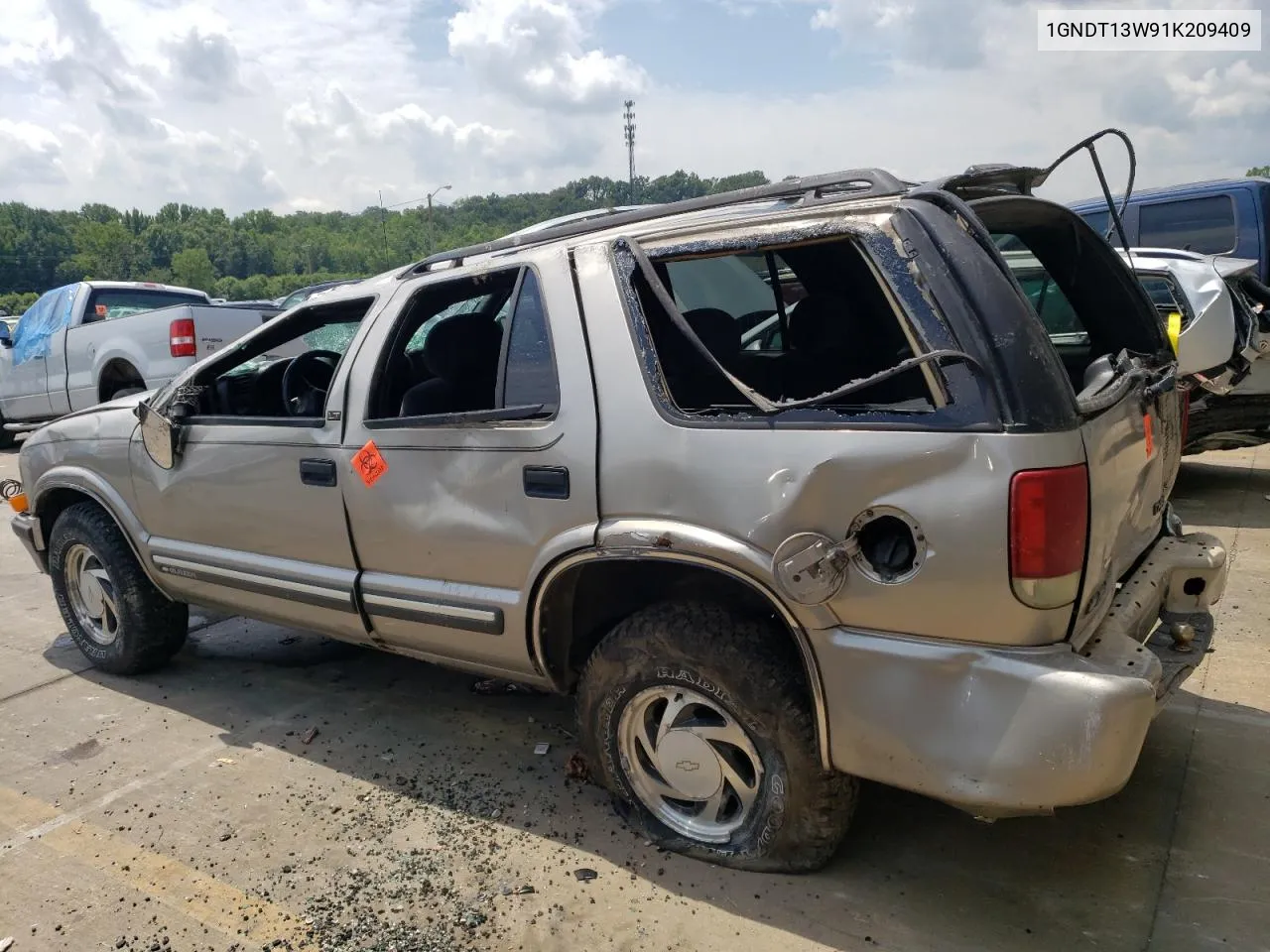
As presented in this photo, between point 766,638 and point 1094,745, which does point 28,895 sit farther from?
point 1094,745

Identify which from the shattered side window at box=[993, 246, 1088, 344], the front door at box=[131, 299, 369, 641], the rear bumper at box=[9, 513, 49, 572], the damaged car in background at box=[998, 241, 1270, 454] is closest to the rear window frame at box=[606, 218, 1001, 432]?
the front door at box=[131, 299, 369, 641]

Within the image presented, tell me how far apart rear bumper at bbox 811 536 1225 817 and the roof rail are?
47.2 inches

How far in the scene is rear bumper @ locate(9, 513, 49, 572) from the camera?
456 cm

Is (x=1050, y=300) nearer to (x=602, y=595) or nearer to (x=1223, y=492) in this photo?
(x=602, y=595)

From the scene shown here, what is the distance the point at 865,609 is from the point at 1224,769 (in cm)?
179

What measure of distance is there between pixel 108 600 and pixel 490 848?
102 inches

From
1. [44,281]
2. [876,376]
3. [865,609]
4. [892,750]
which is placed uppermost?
[44,281]

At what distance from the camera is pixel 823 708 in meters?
2.37

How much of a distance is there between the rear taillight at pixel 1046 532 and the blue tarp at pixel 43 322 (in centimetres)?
1019

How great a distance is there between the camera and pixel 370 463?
3.19m

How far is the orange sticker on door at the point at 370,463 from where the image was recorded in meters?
3.17

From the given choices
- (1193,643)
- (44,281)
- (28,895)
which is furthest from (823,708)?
(44,281)

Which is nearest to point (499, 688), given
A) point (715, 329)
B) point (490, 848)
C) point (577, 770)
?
point (577, 770)

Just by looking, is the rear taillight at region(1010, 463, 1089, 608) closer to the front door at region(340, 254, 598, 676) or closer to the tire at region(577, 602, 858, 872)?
the tire at region(577, 602, 858, 872)
